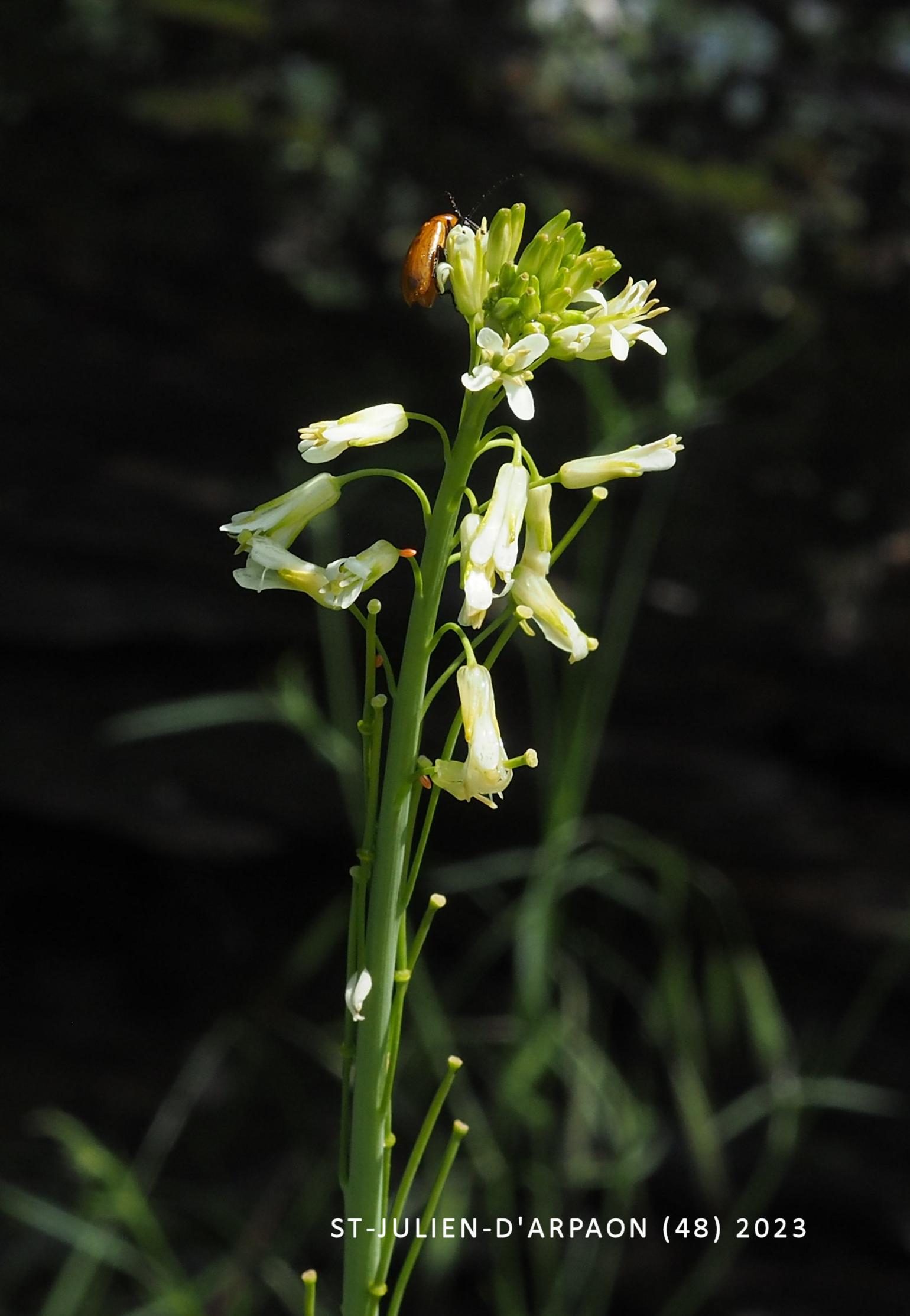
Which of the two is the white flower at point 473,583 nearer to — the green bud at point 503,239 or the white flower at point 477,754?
the white flower at point 477,754

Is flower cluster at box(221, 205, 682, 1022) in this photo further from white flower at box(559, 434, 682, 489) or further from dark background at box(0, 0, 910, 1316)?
dark background at box(0, 0, 910, 1316)

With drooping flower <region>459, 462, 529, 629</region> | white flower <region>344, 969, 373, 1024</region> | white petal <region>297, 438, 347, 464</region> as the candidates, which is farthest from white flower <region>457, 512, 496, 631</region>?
white flower <region>344, 969, 373, 1024</region>

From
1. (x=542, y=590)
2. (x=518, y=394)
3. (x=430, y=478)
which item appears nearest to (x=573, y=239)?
(x=518, y=394)

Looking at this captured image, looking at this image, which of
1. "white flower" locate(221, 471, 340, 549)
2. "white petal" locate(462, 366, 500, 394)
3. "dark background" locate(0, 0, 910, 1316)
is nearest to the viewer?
"white petal" locate(462, 366, 500, 394)

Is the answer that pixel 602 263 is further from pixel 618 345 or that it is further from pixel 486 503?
pixel 486 503

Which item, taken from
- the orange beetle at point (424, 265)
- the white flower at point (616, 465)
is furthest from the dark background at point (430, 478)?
the white flower at point (616, 465)

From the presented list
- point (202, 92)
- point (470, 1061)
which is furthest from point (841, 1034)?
point (202, 92)
